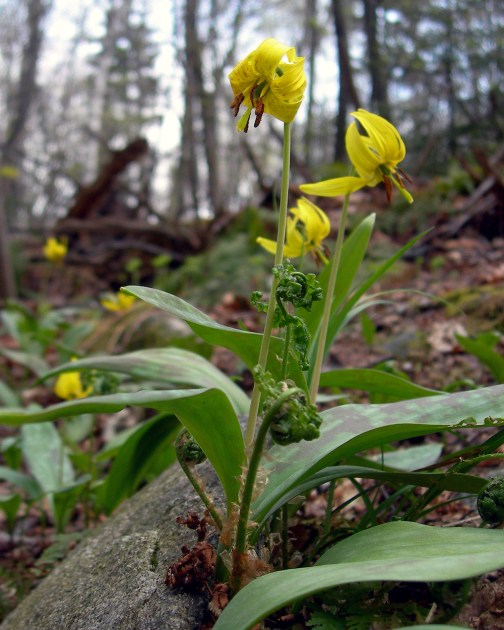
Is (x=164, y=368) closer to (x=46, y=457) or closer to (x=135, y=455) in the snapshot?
(x=135, y=455)

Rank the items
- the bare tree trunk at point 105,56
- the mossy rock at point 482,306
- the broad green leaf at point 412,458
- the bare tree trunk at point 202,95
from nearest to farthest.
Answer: the broad green leaf at point 412,458 → the mossy rock at point 482,306 → the bare tree trunk at point 202,95 → the bare tree trunk at point 105,56

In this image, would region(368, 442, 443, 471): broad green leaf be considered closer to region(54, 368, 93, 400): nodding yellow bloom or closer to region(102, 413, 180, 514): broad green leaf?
region(102, 413, 180, 514): broad green leaf

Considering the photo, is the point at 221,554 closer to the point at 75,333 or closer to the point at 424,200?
the point at 75,333

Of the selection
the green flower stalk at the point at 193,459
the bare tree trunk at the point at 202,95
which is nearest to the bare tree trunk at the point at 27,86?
the bare tree trunk at the point at 202,95

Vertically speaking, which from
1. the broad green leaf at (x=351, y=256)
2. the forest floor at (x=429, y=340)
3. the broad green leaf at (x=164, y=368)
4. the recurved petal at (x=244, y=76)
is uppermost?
the recurved petal at (x=244, y=76)

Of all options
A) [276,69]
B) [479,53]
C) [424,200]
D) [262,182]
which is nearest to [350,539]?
[276,69]

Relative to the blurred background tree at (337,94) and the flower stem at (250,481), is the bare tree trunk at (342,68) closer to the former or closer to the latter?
the blurred background tree at (337,94)
